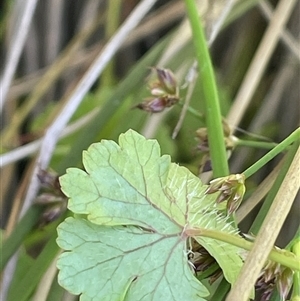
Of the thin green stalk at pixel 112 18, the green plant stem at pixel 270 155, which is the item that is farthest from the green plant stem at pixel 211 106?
the thin green stalk at pixel 112 18

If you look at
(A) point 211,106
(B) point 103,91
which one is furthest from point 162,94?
(B) point 103,91

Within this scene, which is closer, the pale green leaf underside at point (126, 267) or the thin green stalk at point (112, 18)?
the pale green leaf underside at point (126, 267)

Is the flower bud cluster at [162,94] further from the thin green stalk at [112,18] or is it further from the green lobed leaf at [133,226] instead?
the thin green stalk at [112,18]

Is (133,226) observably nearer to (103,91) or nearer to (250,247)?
(250,247)


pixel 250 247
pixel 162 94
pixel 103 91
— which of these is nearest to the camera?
pixel 250 247

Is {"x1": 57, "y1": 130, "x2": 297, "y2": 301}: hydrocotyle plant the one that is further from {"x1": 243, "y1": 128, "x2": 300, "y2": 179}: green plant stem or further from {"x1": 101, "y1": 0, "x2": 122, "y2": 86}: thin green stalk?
{"x1": 101, "y1": 0, "x2": 122, "y2": 86}: thin green stalk

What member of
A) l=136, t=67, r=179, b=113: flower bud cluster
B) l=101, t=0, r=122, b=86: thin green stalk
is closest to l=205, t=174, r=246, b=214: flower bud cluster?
l=136, t=67, r=179, b=113: flower bud cluster
